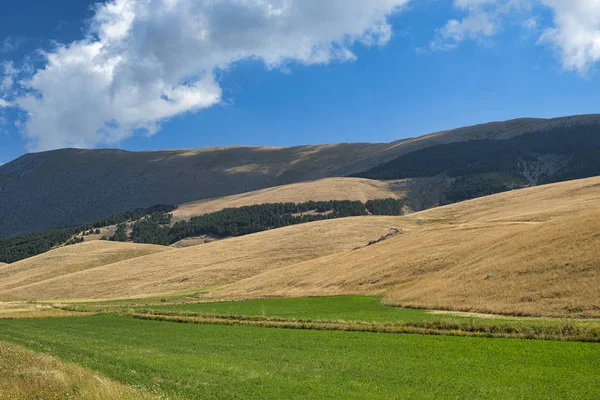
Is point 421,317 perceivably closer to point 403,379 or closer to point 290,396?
point 403,379

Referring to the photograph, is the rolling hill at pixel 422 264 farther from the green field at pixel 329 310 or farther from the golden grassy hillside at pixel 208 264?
the green field at pixel 329 310

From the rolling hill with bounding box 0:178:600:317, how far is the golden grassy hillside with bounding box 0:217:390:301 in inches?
11.2

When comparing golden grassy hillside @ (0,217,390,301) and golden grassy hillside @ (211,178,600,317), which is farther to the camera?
golden grassy hillside @ (0,217,390,301)

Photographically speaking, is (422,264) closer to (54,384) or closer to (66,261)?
(54,384)

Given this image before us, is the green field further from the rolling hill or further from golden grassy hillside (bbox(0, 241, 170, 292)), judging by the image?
golden grassy hillside (bbox(0, 241, 170, 292))

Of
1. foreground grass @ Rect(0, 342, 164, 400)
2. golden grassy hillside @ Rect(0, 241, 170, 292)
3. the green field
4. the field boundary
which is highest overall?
golden grassy hillside @ Rect(0, 241, 170, 292)

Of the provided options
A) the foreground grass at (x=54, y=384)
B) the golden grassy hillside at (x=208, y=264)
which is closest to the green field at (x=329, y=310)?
the foreground grass at (x=54, y=384)

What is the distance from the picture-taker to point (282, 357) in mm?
28047

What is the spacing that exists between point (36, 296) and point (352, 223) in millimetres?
78032

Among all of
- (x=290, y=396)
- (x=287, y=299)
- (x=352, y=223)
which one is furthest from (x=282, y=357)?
(x=352, y=223)

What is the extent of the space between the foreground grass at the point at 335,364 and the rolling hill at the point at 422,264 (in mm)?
14483

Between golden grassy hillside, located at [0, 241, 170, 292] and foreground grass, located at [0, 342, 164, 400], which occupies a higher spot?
golden grassy hillside, located at [0, 241, 170, 292]

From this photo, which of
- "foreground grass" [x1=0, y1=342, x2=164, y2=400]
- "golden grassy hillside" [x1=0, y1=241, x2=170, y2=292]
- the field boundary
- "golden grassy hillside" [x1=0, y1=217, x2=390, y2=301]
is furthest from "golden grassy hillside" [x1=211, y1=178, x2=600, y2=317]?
"golden grassy hillside" [x1=0, y1=241, x2=170, y2=292]

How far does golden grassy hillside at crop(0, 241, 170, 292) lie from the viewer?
13238 centimetres
